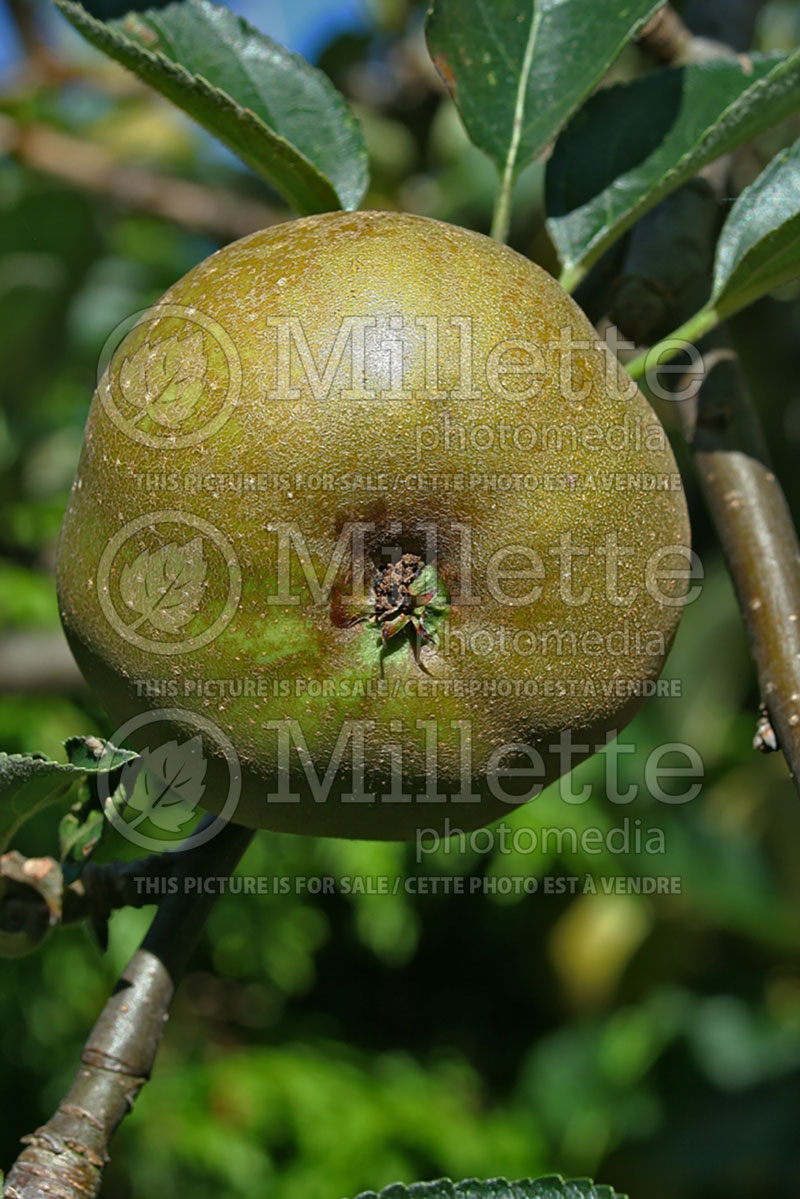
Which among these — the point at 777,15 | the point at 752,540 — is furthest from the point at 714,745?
the point at 752,540

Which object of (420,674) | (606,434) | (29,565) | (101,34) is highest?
(29,565)

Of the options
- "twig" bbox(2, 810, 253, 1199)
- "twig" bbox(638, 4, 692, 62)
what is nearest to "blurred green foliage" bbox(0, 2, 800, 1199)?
"twig" bbox(638, 4, 692, 62)

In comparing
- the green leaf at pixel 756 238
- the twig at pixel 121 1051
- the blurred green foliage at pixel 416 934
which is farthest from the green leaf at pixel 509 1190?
the blurred green foliage at pixel 416 934

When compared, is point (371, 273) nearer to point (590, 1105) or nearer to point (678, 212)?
point (678, 212)

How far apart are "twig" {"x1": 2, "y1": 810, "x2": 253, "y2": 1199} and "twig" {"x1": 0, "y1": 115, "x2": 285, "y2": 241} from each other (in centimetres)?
141

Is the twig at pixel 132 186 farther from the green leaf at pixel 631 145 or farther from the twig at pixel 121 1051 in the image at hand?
the twig at pixel 121 1051

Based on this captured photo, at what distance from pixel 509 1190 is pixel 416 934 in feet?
6.56

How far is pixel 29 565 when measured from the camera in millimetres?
2223

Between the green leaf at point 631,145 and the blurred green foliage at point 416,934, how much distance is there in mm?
1120

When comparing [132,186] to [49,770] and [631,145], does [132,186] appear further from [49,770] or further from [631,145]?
[49,770]

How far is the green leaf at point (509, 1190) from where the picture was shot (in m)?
0.71

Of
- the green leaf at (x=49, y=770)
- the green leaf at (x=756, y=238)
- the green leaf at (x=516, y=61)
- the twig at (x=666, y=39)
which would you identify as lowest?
the green leaf at (x=49, y=770)

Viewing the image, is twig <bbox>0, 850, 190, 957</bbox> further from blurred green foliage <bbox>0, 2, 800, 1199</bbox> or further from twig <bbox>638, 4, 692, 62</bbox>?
blurred green foliage <bbox>0, 2, 800, 1199</bbox>

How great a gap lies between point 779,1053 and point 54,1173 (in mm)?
2163
